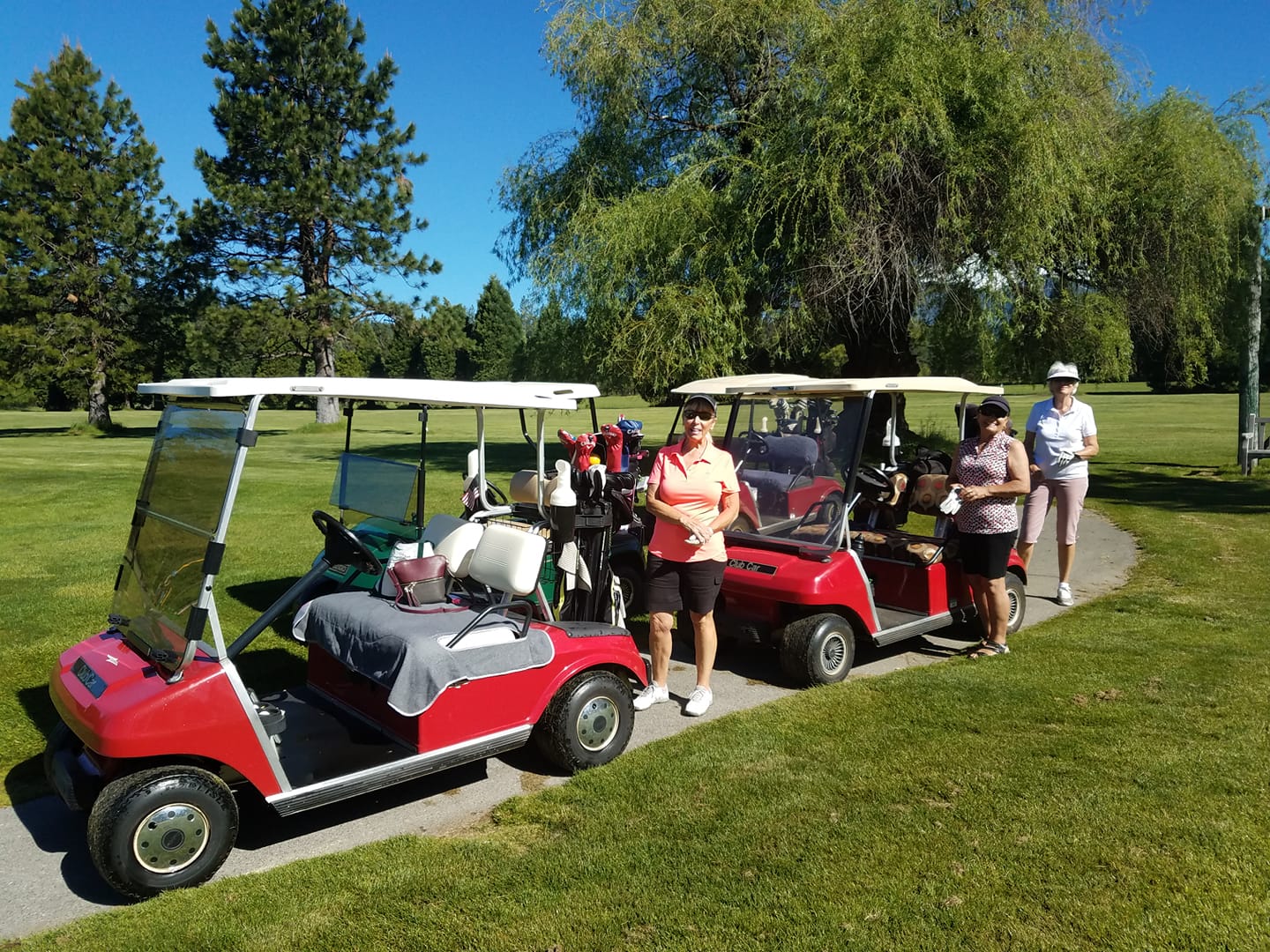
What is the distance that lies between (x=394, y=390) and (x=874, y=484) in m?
3.77

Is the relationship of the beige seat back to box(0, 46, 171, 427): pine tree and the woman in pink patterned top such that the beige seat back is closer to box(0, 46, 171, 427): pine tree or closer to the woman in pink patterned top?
the woman in pink patterned top

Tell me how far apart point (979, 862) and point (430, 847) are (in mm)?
2081

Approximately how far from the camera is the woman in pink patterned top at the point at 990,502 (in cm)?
578

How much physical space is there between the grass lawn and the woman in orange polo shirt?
594mm

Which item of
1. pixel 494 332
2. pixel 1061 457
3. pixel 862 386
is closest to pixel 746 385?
pixel 862 386

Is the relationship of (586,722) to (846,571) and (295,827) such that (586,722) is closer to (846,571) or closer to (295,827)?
(295,827)

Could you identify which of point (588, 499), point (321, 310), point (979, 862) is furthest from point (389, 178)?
point (979, 862)

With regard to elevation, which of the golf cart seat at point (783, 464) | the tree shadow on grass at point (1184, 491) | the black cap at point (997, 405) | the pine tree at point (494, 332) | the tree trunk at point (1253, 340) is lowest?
the tree shadow on grass at point (1184, 491)

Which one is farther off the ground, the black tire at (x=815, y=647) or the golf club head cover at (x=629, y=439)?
the golf club head cover at (x=629, y=439)

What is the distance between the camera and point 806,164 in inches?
495

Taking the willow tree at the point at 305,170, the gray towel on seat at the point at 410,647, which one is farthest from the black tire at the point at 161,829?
the willow tree at the point at 305,170

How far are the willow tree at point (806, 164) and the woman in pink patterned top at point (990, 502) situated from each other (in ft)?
23.6

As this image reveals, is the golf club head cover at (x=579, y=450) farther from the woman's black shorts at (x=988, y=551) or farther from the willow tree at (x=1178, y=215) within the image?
the willow tree at (x=1178, y=215)

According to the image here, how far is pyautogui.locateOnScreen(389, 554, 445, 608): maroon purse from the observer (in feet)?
13.9
